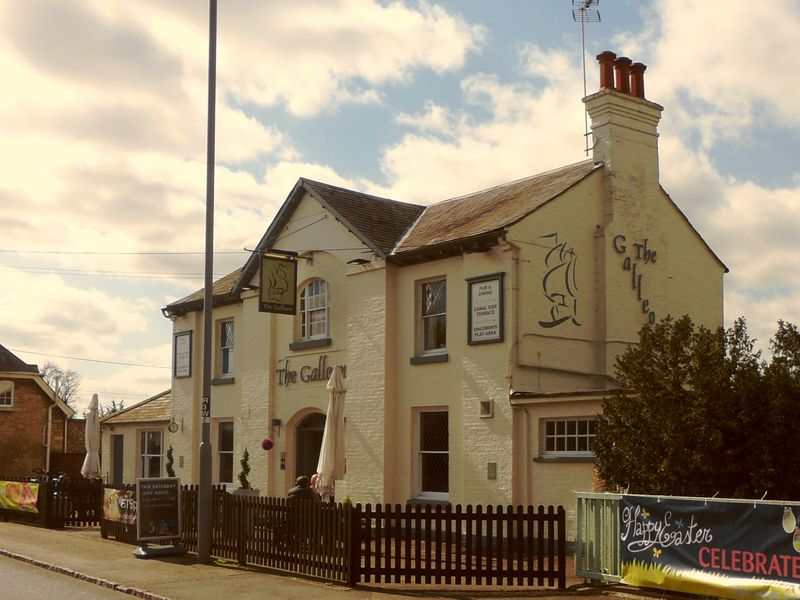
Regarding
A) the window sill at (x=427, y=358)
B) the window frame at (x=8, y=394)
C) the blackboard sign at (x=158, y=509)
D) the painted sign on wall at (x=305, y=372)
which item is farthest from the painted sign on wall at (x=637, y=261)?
the window frame at (x=8, y=394)

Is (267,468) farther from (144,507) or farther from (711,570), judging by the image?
(711,570)

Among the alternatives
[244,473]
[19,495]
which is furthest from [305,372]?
[19,495]

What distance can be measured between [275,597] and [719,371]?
21.8ft

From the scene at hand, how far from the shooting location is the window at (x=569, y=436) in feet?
56.0

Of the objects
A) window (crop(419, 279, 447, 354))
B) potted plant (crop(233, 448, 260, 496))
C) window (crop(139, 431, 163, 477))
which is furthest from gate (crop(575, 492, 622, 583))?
window (crop(139, 431, 163, 477))

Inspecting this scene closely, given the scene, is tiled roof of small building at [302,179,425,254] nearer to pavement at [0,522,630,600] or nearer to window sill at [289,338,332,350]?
window sill at [289,338,332,350]

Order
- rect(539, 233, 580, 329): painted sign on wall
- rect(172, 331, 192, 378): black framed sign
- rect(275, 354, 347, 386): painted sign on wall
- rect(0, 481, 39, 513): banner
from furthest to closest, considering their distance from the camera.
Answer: rect(172, 331, 192, 378): black framed sign, rect(0, 481, 39, 513): banner, rect(275, 354, 347, 386): painted sign on wall, rect(539, 233, 580, 329): painted sign on wall

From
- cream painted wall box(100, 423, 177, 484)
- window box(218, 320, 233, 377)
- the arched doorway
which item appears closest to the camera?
the arched doorway

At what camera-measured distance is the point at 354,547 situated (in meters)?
→ 13.7

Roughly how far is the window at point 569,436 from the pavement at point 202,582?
3.19m

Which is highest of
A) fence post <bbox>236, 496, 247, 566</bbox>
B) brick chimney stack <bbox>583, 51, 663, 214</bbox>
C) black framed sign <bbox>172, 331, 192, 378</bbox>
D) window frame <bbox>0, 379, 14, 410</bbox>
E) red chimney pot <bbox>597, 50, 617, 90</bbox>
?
red chimney pot <bbox>597, 50, 617, 90</bbox>

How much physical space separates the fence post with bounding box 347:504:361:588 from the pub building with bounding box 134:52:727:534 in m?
4.52

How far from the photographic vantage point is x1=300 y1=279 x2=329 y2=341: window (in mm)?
23953

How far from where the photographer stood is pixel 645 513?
40.5 feet
